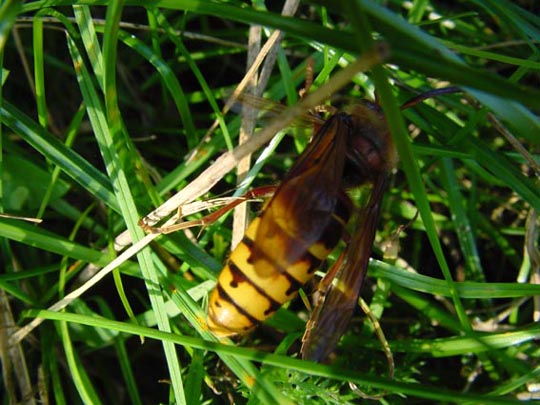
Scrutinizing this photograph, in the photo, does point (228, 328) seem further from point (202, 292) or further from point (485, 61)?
point (485, 61)

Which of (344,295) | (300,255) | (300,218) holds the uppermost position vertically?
(300,218)

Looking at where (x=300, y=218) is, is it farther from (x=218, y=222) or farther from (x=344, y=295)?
(x=218, y=222)

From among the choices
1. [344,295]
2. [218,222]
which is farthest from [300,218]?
[218,222]

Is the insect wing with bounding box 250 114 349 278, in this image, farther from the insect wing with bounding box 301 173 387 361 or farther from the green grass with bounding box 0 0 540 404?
the green grass with bounding box 0 0 540 404

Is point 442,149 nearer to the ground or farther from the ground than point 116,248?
farther from the ground

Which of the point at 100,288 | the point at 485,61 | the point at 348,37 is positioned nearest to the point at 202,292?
the point at 100,288

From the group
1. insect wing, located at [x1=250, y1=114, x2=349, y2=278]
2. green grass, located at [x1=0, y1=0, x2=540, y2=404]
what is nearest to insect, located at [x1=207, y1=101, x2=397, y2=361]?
insect wing, located at [x1=250, y1=114, x2=349, y2=278]
